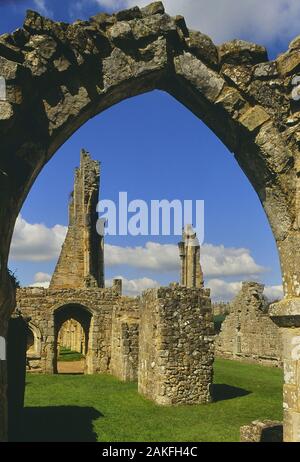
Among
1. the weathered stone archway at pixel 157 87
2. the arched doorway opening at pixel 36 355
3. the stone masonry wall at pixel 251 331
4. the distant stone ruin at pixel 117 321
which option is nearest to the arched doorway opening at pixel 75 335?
the distant stone ruin at pixel 117 321

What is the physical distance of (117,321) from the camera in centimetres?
1952

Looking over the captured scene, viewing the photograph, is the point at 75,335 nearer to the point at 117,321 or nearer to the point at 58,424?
the point at 117,321

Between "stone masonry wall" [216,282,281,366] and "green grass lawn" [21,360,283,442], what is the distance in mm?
6403

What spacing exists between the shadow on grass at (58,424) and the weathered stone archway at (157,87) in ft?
15.2

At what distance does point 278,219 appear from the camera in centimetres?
516

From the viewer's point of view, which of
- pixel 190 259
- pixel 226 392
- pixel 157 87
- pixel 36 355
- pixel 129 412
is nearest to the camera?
pixel 157 87

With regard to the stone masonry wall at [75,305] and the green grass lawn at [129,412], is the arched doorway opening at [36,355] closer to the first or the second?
the stone masonry wall at [75,305]

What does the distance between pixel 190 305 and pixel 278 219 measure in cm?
793

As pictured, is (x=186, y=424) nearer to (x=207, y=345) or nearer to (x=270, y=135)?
(x=207, y=345)

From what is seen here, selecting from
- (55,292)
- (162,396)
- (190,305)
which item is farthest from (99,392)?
(55,292)

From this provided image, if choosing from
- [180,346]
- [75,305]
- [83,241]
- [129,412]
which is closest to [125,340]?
[75,305]

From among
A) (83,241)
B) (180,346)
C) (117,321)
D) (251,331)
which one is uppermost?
(83,241)

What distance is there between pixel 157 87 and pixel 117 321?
1506 cm

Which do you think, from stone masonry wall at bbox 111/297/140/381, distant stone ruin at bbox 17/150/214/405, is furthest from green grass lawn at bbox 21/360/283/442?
distant stone ruin at bbox 17/150/214/405
